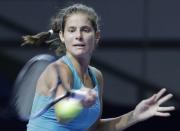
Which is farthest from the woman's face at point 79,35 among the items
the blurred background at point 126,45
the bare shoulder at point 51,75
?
the blurred background at point 126,45

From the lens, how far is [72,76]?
2.76 m

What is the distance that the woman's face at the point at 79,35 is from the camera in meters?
2.84

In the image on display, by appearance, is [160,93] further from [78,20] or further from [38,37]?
[38,37]

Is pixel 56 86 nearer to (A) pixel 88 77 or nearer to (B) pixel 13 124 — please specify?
(A) pixel 88 77

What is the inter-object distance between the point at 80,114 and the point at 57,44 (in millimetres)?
560

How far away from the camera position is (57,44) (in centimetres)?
313

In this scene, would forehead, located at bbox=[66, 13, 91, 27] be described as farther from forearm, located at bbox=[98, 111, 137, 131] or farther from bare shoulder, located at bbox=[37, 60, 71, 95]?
forearm, located at bbox=[98, 111, 137, 131]

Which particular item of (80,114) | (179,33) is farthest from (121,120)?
(179,33)

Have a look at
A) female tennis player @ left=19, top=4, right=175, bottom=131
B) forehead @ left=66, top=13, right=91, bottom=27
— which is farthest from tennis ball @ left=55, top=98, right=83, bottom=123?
forehead @ left=66, top=13, right=91, bottom=27

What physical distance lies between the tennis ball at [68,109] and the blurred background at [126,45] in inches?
98.2

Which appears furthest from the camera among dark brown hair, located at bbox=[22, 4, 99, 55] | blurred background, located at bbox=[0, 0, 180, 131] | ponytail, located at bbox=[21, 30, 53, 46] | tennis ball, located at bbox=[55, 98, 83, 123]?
blurred background, located at bbox=[0, 0, 180, 131]

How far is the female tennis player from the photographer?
2695 millimetres

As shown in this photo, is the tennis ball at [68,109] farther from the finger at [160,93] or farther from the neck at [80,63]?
the finger at [160,93]

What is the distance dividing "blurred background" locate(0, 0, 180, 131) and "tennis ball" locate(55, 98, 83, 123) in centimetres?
249
